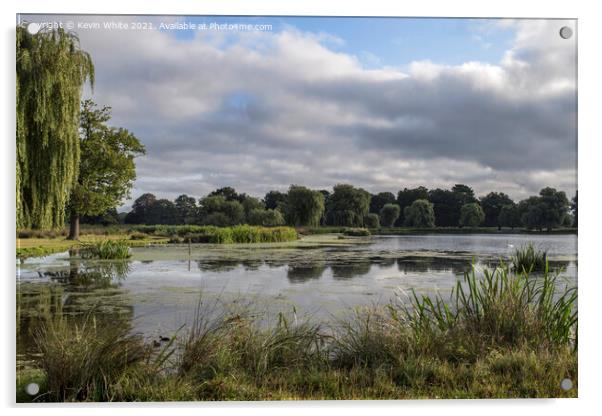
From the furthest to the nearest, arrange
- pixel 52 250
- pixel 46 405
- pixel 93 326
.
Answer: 1. pixel 52 250
2. pixel 93 326
3. pixel 46 405

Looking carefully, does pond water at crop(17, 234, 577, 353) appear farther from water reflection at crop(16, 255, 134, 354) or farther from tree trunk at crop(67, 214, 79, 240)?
tree trunk at crop(67, 214, 79, 240)

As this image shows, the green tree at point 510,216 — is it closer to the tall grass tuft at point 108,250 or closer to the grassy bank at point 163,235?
the grassy bank at point 163,235

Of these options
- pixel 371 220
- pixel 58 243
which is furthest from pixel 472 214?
pixel 58 243

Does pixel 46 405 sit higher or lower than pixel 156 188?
lower

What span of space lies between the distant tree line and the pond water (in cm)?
20

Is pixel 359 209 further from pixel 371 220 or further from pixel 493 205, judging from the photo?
pixel 493 205

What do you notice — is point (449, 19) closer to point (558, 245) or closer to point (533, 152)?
point (533, 152)

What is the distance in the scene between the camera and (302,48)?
440 centimetres

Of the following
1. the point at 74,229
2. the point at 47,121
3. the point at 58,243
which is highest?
the point at 47,121

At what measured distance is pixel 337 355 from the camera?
4.23 metres

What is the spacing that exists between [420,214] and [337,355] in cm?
155

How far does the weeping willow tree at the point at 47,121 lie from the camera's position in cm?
436

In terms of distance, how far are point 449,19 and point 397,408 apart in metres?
3.24
